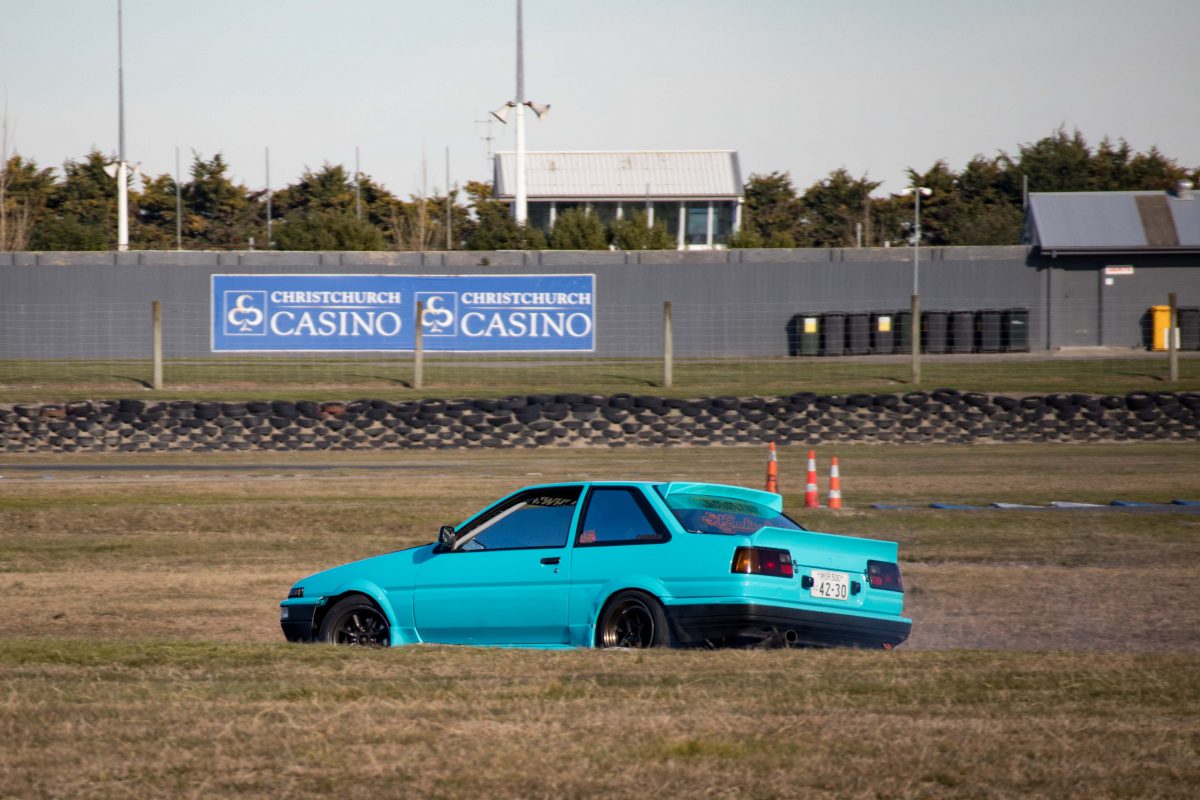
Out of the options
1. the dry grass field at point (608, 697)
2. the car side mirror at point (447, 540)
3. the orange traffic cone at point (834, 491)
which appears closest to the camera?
the dry grass field at point (608, 697)

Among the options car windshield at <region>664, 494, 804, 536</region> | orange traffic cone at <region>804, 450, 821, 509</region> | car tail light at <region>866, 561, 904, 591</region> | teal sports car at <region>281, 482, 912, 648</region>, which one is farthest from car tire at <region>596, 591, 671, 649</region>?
orange traffic cone at <region>804, 450, 821, 509</region>

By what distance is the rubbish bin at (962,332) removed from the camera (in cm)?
3762

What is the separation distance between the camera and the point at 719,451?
24.8m

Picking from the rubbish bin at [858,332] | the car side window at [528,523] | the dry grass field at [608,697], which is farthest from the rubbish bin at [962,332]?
the car side window at [528,523]

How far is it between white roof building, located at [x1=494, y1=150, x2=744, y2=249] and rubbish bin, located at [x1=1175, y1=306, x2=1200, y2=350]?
96.4 ft

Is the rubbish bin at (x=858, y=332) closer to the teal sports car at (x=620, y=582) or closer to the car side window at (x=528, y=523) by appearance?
the teal sports car at (x=620, y=582)

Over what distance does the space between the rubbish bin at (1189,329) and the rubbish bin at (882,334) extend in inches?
311

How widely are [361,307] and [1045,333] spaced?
1867 centimetres

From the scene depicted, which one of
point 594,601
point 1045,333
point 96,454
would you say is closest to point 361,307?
point 96,454

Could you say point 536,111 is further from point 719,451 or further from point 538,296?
point 719,451

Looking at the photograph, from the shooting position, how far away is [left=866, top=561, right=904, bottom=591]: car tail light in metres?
8.69

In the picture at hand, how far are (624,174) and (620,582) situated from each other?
59.6 m

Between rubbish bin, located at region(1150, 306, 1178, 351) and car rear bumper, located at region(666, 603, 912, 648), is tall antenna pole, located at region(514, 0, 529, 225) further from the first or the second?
car rear bumper, located at region(666, 603, 912, 648)

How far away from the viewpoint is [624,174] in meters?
66.8
